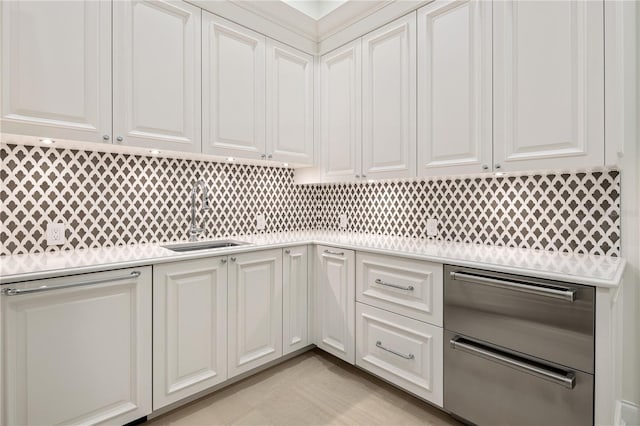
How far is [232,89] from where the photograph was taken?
2.29m

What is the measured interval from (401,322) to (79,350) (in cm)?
166

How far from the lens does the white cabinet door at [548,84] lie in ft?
4.93

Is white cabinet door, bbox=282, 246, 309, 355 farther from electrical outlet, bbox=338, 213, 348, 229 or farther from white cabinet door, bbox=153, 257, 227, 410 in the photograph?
electrical outlet, bbox=338, 213, 348, 229

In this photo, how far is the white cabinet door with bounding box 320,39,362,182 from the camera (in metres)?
2.53

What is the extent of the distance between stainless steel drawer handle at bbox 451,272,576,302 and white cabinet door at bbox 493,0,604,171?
61 centimetres

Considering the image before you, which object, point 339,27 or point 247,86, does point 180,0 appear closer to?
point 247,86

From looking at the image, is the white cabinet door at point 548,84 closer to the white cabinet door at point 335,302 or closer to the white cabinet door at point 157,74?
the white cabinet door at point 335,302

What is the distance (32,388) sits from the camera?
4.63 feet

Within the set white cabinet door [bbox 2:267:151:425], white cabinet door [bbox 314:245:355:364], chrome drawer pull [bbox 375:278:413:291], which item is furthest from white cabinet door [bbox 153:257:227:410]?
chrome drawer pull [bbox 375:278:413:291]

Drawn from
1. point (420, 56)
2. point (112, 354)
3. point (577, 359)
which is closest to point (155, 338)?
point (112, 354)

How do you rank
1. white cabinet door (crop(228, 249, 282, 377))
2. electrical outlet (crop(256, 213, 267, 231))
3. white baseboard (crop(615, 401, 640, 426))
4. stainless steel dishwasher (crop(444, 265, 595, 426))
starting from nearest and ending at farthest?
stainless steel dishwasher (crop(444, 265, 595, 426))
white baseboard (crop(615, 401, 640, 426))
white cabinet door (crop(228, 249, 282, 377))
electrical outlet (crop(256, 213, 267, 231))

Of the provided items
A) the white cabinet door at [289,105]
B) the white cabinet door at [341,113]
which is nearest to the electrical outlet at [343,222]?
the white cabinet door at [341,113]

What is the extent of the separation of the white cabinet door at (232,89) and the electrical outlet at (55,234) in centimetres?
92

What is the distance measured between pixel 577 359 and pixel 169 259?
75.9 inches
